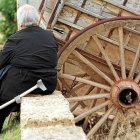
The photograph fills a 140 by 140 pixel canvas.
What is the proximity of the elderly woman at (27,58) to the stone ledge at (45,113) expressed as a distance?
0.98 meters

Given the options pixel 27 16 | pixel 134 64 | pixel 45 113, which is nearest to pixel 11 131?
pixel 27 16

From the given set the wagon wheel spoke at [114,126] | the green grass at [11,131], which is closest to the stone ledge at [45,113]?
the green grass at [11,131]

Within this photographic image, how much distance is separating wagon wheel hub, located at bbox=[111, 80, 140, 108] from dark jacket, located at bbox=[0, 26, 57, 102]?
1009mm

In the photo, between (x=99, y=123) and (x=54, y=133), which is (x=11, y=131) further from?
(x=54, y=133)

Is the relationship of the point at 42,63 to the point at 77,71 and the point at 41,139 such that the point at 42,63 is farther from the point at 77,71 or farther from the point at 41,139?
the point at 41,139

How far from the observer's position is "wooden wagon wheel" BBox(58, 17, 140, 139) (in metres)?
6.96

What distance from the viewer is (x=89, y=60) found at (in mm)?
7348

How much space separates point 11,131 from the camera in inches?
270

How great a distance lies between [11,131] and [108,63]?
5.45 feet

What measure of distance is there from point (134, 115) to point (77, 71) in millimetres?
1304

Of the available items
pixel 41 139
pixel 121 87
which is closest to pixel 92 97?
pixel 121 87

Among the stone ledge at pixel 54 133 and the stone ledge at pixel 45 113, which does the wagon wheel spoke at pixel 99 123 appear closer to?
the stone ledge at pixel 45 113

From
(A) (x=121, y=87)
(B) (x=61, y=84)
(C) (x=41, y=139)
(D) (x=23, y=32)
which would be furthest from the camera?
(B) (x=61, y=84)

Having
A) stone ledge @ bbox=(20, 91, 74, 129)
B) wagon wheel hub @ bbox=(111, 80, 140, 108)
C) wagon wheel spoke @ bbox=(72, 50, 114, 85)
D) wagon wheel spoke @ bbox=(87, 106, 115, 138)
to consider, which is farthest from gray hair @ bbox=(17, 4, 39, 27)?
wagon wheel spoke @ bbox=(87, 106, 115, 138)
